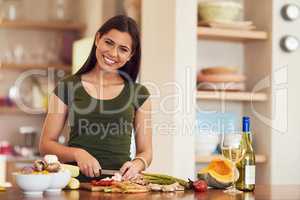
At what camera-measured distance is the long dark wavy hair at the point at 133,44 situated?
109 inches

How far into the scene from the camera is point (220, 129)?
423 cm

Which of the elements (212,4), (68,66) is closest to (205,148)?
(212,4)

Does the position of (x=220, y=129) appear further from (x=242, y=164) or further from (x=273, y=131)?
(x=242, y=164)

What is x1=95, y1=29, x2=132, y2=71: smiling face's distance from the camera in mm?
2743

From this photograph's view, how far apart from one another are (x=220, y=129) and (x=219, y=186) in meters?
1.81

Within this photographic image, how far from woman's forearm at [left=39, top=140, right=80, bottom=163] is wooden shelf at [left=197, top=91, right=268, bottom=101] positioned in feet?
4.90

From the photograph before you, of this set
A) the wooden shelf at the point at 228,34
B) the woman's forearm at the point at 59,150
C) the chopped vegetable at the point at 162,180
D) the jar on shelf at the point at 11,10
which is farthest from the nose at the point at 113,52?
the jar on shelf at the point at 11,10

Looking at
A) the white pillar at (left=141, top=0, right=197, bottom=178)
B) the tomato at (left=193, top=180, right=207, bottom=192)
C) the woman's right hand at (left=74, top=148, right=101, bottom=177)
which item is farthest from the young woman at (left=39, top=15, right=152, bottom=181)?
the white pillar at (left=141, top=0, right=197, bottom=178)

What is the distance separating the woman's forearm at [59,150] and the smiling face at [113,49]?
1.30ft

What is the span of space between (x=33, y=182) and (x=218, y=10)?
2274mm

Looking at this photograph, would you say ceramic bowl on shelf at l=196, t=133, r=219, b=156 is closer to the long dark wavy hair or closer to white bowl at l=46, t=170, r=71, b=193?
the long dark wavy hair

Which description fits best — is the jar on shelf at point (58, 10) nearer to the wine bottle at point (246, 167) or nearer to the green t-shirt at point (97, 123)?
the green t-shirt at point (97, 123)

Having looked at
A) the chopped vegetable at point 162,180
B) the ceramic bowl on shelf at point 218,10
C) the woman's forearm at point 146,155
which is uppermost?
the ceramic bowl on shelf at point 218,10

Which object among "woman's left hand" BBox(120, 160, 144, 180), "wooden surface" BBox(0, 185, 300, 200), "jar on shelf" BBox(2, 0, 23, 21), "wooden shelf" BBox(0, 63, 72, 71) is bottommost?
"wooden surface" BBox(0, 185, 300, 200)
